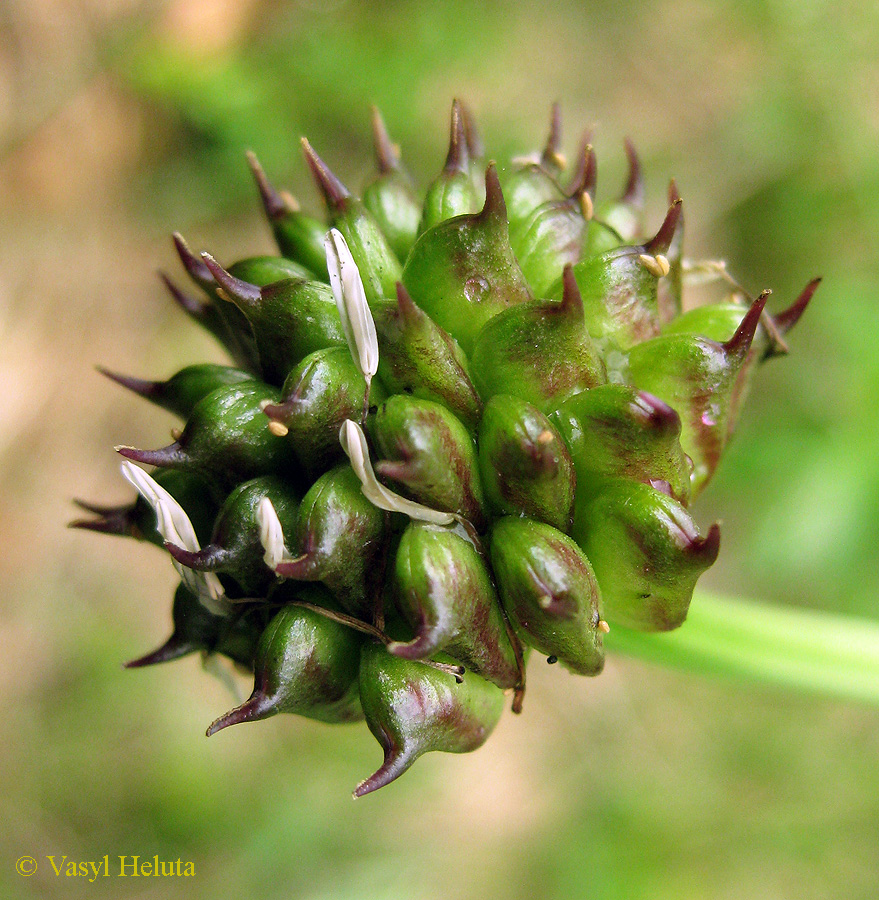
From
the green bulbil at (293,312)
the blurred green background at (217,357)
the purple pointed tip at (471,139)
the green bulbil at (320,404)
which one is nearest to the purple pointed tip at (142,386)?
the green bulbil at (293,312)

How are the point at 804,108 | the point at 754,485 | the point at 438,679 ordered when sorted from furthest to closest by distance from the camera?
1. the point at 804,108
2. the point at 754,485
3. the point at 438,679

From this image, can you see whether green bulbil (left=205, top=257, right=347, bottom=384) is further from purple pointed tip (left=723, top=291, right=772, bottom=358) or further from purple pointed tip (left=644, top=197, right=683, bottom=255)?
purple pointed tip (left=723, top=291, right=772, bottom=358)

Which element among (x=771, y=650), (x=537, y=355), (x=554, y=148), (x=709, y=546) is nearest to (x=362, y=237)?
(x=537, y=355)

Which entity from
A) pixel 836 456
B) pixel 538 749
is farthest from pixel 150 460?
pixel 538 749

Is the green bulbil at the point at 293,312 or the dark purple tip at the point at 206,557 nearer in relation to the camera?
the dark purple tip at the point at 206,557

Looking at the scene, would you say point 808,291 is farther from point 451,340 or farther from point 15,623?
point 15,623

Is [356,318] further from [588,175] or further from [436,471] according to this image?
[588,175]

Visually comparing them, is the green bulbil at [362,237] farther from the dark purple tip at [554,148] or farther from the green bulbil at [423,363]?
the dark purple tip at [554,148]
